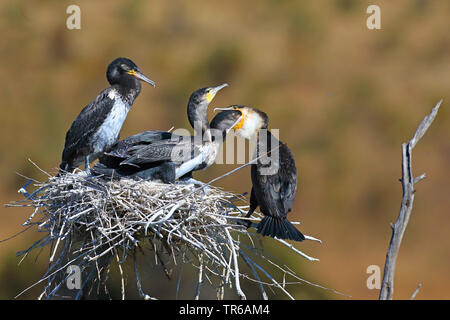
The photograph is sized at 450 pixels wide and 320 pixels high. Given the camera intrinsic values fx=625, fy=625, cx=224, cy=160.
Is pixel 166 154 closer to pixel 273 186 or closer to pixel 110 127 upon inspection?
pixel 110 127

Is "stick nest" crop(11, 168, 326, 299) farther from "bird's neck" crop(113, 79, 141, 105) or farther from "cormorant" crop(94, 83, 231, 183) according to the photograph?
"bird's neck" crop(113, 79, 141, 105)

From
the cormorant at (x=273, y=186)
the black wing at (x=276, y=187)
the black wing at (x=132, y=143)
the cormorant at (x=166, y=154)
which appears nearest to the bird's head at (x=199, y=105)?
the cormorant at (x=166, y=154)

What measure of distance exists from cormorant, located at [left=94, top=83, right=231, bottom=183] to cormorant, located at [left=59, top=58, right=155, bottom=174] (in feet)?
0.48

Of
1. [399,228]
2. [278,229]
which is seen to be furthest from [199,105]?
[399,228]

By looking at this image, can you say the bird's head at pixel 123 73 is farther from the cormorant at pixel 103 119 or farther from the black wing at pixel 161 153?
the black wing at pixel 161 153

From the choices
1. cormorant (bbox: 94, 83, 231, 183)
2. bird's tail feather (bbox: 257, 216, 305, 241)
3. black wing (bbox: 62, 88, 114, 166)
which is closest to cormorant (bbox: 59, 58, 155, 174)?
black wing (bbox: 62, 88, 114, 166)

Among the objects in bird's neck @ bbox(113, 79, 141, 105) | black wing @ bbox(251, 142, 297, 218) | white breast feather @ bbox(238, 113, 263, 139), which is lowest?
black wing @ bbox(251, 142, 297, 218)

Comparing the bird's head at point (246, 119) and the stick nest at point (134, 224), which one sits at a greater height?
the bird's head at point (246, 119)

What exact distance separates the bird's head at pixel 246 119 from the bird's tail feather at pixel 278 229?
896 mm

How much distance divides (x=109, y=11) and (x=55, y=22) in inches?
57.5

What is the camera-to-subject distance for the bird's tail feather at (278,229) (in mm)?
4547

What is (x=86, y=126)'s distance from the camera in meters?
5.60

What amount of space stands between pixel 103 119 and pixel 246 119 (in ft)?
4.20

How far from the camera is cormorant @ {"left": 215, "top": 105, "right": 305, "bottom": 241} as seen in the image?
4633 mm
